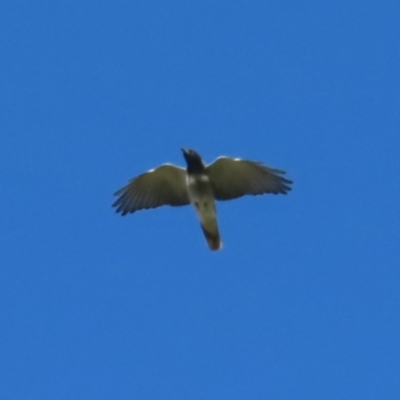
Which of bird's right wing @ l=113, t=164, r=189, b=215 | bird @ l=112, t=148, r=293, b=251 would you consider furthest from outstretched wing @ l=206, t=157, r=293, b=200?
bird's right wing @ l=113, t=164, r=189, b=215

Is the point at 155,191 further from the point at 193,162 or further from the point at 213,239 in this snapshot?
A: the point at 213,239

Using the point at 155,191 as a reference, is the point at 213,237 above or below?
below

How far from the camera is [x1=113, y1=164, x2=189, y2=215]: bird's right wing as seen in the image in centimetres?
2859

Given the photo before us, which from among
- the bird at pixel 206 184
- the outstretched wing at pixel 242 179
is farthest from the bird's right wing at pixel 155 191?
the outstretched wing at pixel 242 179

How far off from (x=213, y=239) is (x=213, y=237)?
0.12 ft

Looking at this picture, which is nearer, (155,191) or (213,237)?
(213,237)

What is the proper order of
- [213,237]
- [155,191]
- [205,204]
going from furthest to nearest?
[155,191] < [205,204] < [213,237]

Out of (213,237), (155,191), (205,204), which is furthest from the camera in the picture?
(155,191)

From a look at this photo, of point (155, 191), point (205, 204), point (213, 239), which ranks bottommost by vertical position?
point (213, 239)

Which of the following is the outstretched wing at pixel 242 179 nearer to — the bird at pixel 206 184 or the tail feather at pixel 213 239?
the bird at pixel 206 184

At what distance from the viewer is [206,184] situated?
28297 mm

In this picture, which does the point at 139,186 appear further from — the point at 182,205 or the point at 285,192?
the point at 285,192

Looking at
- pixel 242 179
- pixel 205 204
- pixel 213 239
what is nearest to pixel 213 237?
pixel 213 239

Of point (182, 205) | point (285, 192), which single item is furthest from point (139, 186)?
point (285, 192)
